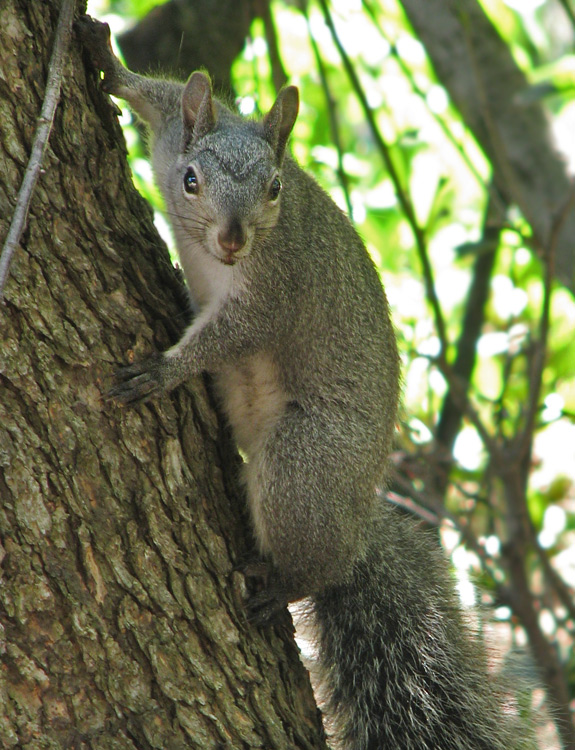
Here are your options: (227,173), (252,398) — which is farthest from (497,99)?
(252,398)

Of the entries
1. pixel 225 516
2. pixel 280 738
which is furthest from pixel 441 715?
pixel 225 516

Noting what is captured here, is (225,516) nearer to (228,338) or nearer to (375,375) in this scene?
(228,338)

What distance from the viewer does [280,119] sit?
2723 mm

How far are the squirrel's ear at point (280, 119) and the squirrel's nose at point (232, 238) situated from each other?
0.46 metres

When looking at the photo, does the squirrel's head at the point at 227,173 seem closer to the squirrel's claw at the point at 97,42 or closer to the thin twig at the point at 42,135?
the squirrel's claw at the point at 97,42

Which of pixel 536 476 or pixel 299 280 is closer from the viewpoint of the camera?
pixel 299 280

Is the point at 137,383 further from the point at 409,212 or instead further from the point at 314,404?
the point at 409,212

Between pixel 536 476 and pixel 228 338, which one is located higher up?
pixel 228 338

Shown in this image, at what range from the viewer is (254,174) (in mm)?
2568

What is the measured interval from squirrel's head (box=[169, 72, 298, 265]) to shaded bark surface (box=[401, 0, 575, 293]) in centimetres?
149

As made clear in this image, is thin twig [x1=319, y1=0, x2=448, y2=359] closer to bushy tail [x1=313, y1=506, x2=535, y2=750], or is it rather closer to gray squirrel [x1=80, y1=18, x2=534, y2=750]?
gray squirrel [x1=80, y1=18, x2=534, y2=750]

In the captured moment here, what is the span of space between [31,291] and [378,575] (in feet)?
4.63

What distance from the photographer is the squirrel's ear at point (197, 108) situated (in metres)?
2.68

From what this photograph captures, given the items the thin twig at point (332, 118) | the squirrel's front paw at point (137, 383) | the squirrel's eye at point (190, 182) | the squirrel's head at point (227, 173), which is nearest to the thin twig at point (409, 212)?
the thin twig at point (332, 118)
